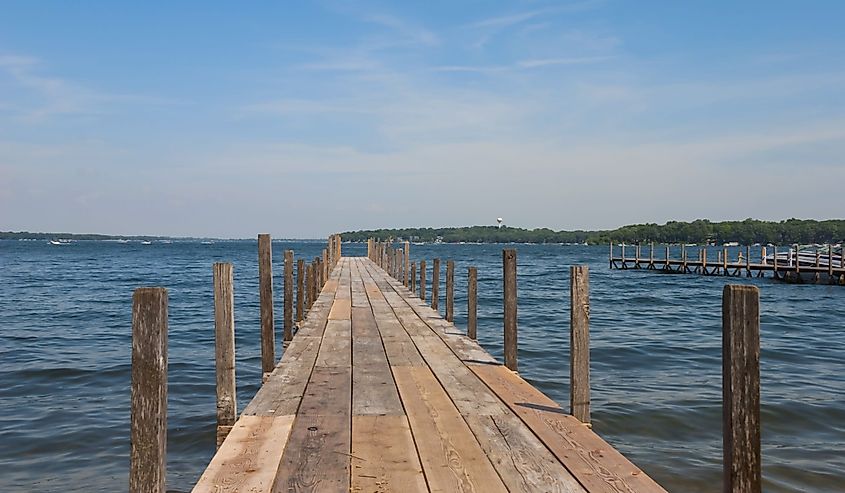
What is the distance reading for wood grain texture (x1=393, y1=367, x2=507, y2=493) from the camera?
3.74 meters

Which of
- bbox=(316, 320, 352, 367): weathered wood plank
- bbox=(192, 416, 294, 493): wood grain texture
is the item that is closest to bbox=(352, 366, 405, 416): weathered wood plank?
bbox=(316, 320, 352, 367): weathered wood plank

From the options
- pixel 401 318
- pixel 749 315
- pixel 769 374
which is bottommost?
pixel 769 374

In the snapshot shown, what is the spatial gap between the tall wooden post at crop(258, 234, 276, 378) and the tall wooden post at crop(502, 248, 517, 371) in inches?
117

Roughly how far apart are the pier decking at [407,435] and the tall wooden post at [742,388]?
58cm

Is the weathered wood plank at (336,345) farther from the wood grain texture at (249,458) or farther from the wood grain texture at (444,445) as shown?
the wood grain texture at (249,458)

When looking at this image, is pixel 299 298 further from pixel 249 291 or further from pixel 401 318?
pixel 249 291

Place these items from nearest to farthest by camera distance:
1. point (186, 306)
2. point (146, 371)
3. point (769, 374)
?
point (146, 371) → point (769, 374) → point (186, 306)

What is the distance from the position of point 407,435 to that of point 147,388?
1743 millimetres

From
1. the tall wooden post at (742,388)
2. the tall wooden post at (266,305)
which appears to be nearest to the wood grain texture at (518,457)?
the tall wooden post at (742,388)

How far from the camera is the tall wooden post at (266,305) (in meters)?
8.66

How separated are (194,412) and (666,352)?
10.2 metres

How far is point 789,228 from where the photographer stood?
141250 millimetres

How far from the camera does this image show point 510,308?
24.6 feet

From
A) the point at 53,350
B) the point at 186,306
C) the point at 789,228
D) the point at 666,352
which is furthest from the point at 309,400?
the point at 789,228
